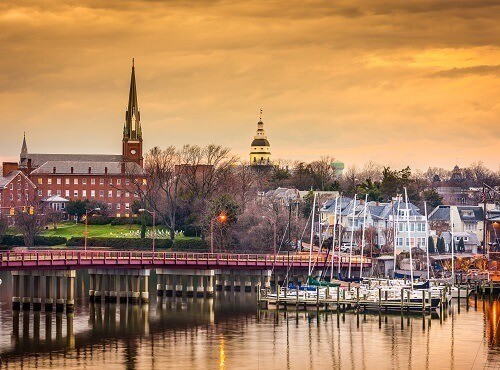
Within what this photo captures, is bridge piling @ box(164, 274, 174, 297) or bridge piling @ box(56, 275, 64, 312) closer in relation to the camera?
bridge piling @ box(56, 275, 64, 312)

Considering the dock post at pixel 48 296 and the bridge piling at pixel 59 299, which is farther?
the dock post at pixel 48 296

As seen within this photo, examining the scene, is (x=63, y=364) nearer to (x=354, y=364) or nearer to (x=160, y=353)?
(x=160, y=353)

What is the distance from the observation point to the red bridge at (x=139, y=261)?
107 metres

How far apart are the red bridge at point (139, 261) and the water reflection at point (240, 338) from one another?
4.07 metres

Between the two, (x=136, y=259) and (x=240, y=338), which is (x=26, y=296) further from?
(x=240, y=338)

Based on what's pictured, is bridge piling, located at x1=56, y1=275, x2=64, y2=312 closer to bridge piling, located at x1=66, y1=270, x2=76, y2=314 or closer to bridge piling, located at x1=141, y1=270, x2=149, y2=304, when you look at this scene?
bridge piling, located at x1=66, y1=270, x2=76, y2=314

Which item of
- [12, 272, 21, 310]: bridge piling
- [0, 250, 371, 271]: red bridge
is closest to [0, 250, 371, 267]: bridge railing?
[0, 250, 371, 271]: red bridge

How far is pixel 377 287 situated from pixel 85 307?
2594 cm

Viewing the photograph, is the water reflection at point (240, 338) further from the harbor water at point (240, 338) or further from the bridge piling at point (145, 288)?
the bridge piling at point (145, 288)

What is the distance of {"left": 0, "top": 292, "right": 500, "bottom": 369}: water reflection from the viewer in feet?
277

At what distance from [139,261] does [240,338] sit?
2603 centimetres

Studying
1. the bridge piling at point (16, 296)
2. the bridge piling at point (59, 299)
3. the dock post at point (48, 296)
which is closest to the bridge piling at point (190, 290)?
the bridge piling at point (59, 299)

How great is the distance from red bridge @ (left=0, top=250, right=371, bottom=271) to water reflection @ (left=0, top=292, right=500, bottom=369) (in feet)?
13.4

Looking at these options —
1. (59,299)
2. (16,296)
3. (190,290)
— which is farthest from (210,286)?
(16,296)
